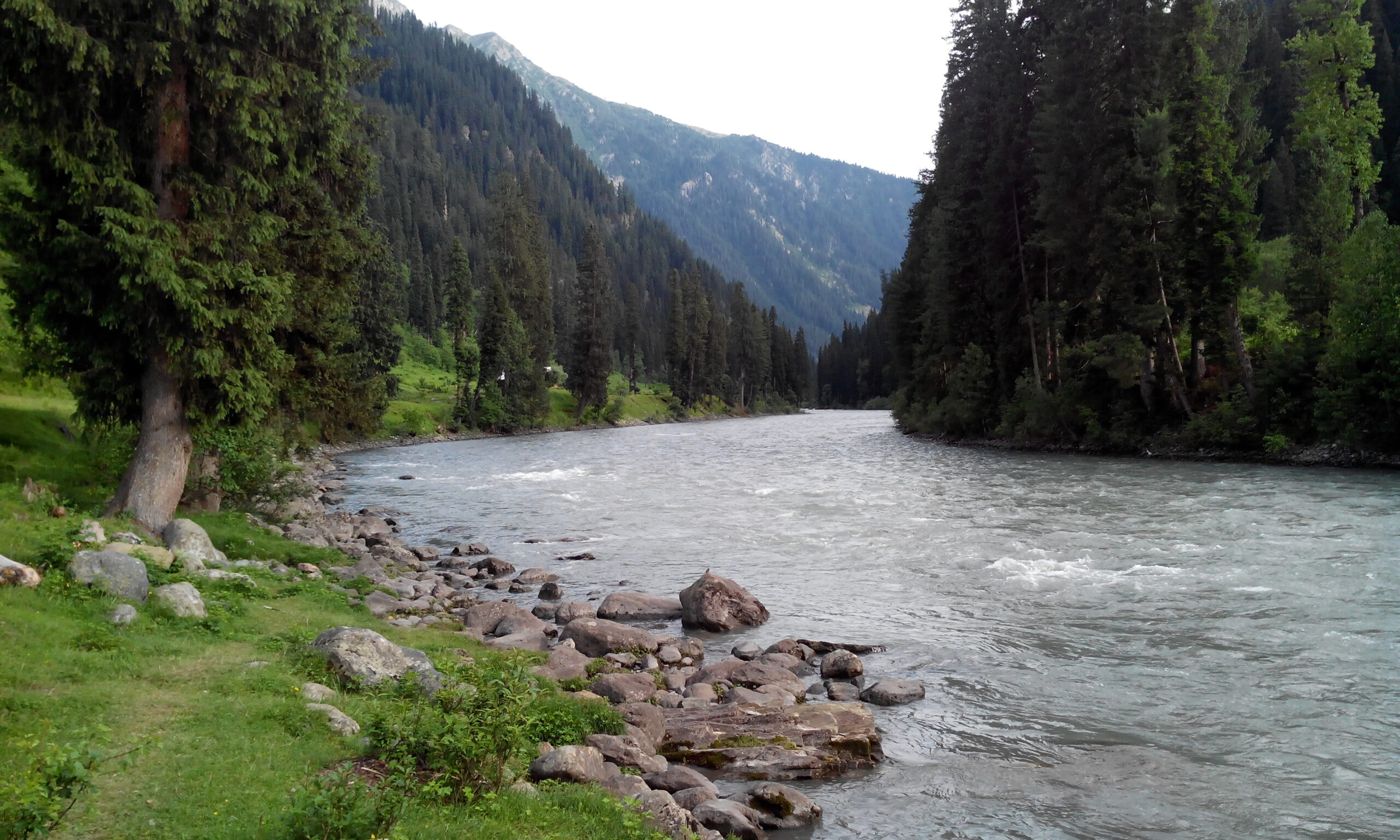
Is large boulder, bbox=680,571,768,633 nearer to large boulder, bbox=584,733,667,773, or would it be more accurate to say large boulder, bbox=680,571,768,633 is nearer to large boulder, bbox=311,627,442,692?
large boulder, bbox=584,733,667,773

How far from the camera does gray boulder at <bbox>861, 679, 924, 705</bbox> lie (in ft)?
39.1

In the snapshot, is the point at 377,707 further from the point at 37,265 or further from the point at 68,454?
the point at 68,454

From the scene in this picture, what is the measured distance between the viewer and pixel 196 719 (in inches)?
291

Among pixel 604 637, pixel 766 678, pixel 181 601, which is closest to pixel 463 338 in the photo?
pixel 604 637

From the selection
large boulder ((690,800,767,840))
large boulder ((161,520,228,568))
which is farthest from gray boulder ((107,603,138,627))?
large boulder ((690,800,767,840))

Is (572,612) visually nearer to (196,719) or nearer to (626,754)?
(626,754)

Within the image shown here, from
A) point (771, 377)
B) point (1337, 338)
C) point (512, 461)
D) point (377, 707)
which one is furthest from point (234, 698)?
point (771, 377)

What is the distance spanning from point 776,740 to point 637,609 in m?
7.08

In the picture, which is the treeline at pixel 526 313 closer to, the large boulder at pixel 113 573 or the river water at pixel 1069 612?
the large boulder at pixel 113 573

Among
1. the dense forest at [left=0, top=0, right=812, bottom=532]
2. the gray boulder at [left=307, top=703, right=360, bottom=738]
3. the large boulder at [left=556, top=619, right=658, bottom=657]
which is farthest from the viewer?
the large boulder at [left=556, top=619, right=658, bottom=657]

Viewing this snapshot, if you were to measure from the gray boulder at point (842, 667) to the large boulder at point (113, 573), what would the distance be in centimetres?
980

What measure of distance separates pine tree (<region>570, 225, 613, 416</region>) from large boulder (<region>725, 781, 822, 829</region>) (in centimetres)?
8432

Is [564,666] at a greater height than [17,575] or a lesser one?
lesser

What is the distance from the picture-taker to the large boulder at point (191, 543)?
44.0 ft
